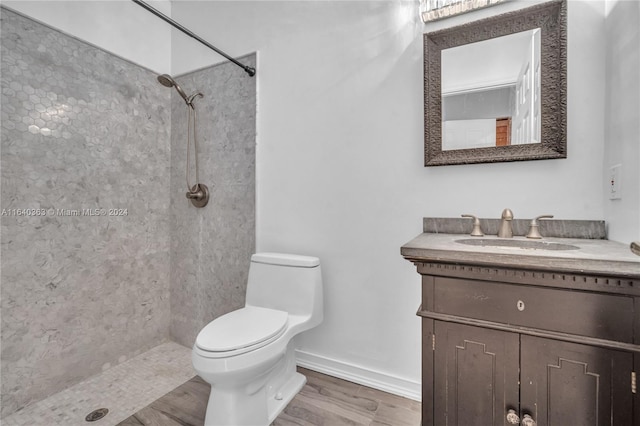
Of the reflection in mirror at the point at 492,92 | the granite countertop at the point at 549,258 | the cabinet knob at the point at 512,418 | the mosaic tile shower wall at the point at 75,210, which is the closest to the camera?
the granite countertop at the point at 549,258

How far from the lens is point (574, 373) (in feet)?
2.77

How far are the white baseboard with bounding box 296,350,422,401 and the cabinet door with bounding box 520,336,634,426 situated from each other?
2.59 feet

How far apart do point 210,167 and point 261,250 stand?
2.43 ft

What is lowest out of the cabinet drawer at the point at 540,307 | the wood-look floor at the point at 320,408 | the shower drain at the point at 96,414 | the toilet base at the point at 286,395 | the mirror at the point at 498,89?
the shower drain at the point at 96,414

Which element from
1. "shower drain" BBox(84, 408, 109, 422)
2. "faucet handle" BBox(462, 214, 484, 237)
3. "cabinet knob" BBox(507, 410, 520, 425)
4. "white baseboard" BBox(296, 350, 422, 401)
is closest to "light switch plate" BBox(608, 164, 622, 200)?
"faucet handle" BBox(462, 214, 484, 237)

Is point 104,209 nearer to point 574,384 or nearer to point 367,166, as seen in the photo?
point 367,166

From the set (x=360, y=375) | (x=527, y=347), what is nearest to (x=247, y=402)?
(x=360, y=375)

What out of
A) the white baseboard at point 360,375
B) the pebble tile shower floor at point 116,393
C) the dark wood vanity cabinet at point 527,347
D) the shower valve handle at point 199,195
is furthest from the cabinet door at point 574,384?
the shower valve handle at point 199,195

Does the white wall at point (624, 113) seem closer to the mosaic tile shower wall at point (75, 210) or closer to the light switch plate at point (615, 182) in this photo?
the light switch plate at point (615, 182)

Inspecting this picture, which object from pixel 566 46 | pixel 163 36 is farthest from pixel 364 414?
pixel 163 36

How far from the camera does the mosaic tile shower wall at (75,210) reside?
1548 millimetres

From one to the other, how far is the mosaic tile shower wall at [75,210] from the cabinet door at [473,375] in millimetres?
1994

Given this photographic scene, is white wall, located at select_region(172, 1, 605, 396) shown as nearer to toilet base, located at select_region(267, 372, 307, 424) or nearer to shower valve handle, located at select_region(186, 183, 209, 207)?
toilet base, located at select_region(267, 372, 307, 424)

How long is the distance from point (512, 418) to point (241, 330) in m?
1.04
